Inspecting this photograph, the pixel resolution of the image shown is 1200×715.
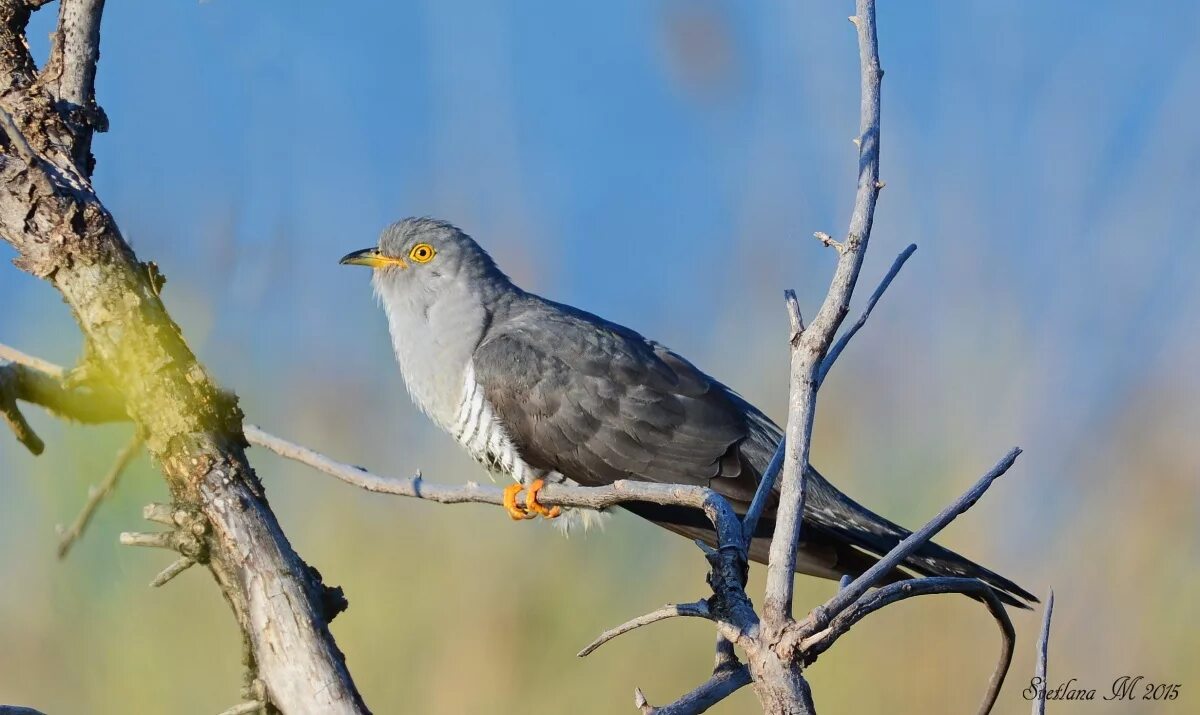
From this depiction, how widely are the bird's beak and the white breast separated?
61 cm

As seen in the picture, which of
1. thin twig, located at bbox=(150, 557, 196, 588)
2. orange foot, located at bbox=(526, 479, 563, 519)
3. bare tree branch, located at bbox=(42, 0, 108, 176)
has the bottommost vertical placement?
thin twig, located at bbox=(150, 557, 196, 588)

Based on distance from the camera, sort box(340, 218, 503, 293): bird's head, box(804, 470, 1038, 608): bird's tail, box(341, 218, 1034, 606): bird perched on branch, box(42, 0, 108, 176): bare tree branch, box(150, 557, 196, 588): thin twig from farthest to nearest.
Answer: box(340, 218, 503, 293): bird's head < box(341, 218, 1034, 606): bird perched on branch < box(804, 470, 1038, 608): bird's tail < box(42, 0, 108, 176): bare tree branch < box(150, 557, 196, 588): thin twig

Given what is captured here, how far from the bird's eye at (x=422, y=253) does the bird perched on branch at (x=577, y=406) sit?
16cm

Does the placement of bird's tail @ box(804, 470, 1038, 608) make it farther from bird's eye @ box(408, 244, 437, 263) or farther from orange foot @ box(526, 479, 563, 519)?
bird's eye @ box(408, 244, 437, 263)

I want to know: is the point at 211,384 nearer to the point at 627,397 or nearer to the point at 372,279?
the point at 627,397

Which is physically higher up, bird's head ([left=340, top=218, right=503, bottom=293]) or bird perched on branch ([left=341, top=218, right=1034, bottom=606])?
bird's head ([left=340, top=218, right=503, bottom=293])

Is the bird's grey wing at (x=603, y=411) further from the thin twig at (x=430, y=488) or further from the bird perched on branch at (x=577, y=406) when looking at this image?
the thin twig at (x=430, y=488)

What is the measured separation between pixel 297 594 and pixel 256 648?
9 centimetres

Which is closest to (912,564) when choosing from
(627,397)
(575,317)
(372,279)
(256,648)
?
(627,397)

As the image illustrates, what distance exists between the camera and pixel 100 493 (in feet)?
5.58

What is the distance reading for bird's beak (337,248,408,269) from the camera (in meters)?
3.82

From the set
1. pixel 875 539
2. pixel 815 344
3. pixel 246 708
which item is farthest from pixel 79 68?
pixel 875 539

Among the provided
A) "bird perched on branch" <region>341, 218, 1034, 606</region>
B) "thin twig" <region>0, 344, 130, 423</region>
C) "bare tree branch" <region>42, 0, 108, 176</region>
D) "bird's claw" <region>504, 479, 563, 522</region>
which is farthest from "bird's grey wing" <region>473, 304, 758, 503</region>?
"thin twig" <region>0, 344, 130, 423</region>

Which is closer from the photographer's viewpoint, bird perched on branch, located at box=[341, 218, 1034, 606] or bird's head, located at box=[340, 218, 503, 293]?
bird perched on branch, located at box=[341, 218, 1034, 606]
